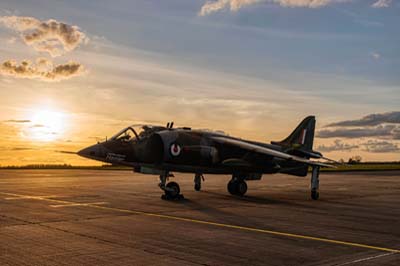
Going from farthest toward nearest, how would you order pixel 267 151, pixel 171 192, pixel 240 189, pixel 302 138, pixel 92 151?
pixel 302 138 < pixel 240 189 < pixel 267 151 < pixel 92 151 < pixel 171 192

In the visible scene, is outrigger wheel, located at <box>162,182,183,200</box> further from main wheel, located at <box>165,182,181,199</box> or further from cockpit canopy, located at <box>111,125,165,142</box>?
cockpit canopy, located at <box>111,125,165,142</box>

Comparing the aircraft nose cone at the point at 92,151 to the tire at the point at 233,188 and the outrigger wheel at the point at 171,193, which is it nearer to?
the outrigger wheel at the point at 171,193

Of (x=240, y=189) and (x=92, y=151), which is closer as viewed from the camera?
(x=92, y=151)

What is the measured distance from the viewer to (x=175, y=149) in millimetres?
20938

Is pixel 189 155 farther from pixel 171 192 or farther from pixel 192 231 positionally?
pixel 192 231

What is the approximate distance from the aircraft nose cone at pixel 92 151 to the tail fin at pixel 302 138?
1045 centimetres

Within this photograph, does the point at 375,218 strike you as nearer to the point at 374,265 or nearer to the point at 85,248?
the point at 374,265

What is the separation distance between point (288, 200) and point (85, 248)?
13.7 m

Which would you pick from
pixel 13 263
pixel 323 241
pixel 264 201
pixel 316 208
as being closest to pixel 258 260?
pixel 323 241

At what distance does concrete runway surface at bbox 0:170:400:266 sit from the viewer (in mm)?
9156

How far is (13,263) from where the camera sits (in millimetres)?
8422

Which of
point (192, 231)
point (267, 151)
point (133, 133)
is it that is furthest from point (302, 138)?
point (192, 231)

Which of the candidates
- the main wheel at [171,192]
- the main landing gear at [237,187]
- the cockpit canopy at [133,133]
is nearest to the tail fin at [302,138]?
the main landing gear at [237,187]

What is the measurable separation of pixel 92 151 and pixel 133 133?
199cm
